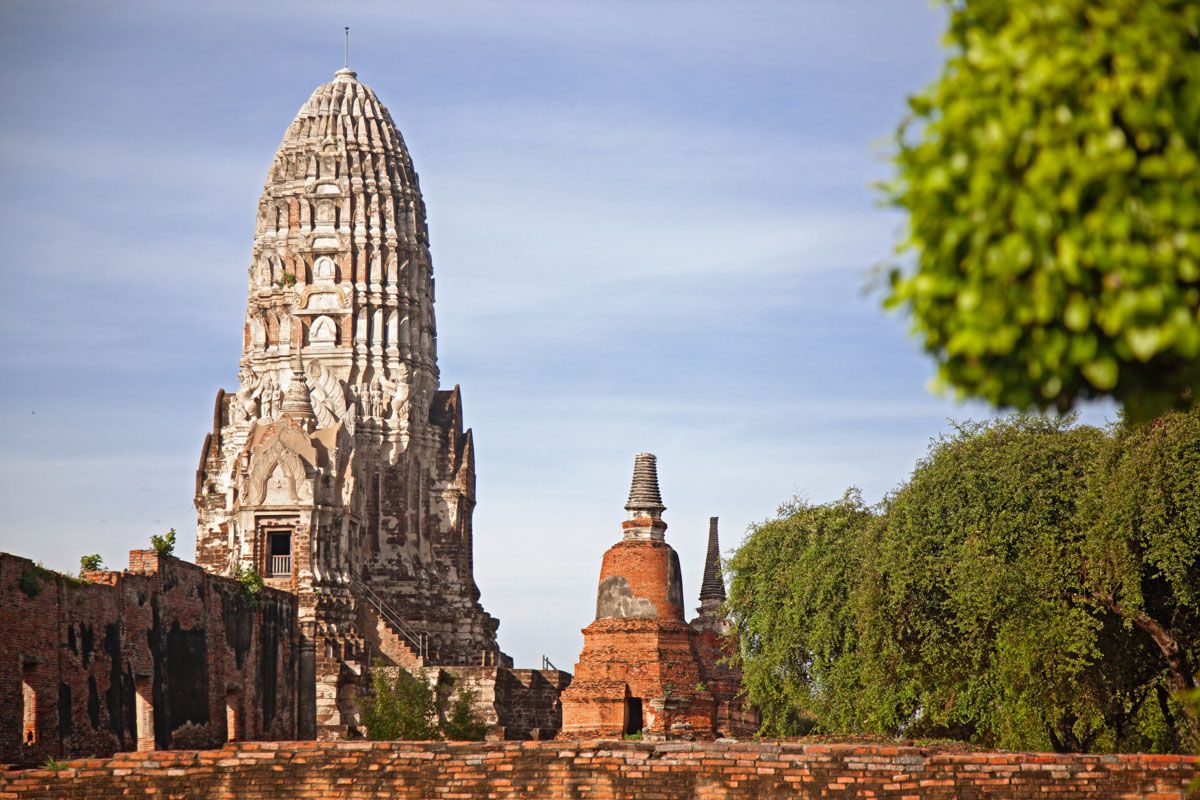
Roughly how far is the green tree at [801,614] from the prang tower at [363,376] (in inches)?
538

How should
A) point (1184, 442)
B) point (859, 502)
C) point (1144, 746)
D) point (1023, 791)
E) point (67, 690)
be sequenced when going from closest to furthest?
point (1023, 791), point (1184, 442), point (67, 690), point (1144, 746), point (859, 502)

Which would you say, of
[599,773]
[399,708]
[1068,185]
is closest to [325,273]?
[399,708]

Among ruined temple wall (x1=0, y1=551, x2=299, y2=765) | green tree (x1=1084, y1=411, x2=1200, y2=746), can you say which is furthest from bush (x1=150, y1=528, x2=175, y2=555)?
green tree (x1=1084, y1=411, x2=1200, y2=746)

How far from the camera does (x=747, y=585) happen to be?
38.3 meters

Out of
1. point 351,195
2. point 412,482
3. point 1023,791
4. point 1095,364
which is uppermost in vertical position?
point 351,195

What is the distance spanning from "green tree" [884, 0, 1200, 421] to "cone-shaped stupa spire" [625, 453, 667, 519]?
3237 cm

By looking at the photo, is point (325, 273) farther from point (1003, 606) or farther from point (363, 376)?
point (1003, 606)

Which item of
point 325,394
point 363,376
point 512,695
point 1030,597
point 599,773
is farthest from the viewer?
point 363,376

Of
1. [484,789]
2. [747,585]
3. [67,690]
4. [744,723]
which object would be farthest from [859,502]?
[484,789]

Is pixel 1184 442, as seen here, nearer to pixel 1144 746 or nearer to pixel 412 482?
pixel 1144 746

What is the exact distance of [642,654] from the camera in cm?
3706

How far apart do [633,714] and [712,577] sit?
11.0 m

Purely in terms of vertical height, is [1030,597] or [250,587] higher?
[250,587]

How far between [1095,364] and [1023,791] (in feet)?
39.6
